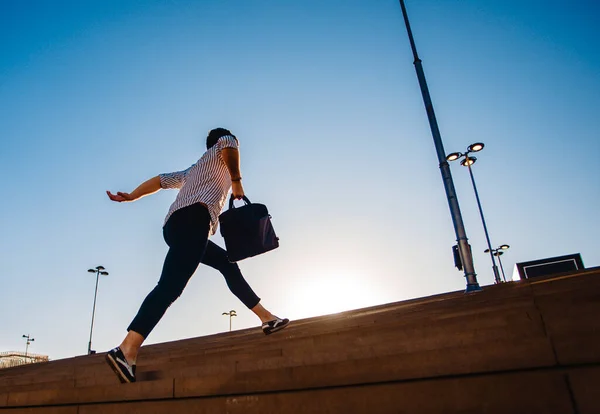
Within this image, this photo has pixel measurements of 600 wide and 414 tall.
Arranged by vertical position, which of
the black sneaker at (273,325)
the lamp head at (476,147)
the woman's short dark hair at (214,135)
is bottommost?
the black sneaker at (273,325)

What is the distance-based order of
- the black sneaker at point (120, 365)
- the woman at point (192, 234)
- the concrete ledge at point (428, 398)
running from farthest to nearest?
the woman at point (192, 234) < the black sneaker at point (120, 365) < the concrete ledge at point (428, 398)

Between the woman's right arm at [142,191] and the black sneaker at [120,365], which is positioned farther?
the woman's right arm at [142,191]

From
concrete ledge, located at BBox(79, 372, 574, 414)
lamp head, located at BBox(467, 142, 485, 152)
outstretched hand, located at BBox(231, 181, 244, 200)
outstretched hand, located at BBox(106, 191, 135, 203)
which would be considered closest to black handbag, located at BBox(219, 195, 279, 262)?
outstretched hand, located at BBox(231, 181, 244, 200)

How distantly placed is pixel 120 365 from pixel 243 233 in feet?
4.34

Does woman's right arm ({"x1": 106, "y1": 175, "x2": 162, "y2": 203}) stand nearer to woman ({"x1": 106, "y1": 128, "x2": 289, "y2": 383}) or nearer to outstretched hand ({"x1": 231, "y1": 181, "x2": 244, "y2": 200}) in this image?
woman ({"x1": 106, "y1": 128, "x2": 289, "y2": 383})

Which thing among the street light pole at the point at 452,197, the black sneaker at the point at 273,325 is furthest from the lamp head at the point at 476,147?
the black sneaker at the point at 273,325

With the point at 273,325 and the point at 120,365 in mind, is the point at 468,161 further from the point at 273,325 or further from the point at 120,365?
the point at 120,365

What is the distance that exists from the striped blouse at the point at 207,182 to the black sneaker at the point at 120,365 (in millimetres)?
1058

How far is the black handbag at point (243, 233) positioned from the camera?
3.35 metres

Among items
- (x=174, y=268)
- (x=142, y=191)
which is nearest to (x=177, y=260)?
(x=174, y=268)

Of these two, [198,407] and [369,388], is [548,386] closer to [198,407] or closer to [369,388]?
[369,388]

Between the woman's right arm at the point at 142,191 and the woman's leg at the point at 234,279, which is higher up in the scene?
the woman's right arm at the point at 142,191

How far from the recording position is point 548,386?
1.45m

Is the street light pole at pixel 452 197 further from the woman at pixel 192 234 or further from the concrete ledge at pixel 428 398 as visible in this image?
the concrete ledge at pixel 428 398
